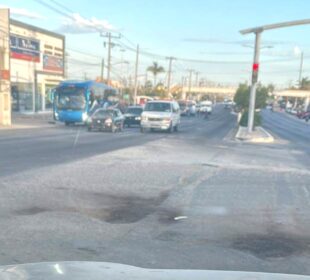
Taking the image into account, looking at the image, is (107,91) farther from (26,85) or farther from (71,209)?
(71,209)

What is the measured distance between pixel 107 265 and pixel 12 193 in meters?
6.05

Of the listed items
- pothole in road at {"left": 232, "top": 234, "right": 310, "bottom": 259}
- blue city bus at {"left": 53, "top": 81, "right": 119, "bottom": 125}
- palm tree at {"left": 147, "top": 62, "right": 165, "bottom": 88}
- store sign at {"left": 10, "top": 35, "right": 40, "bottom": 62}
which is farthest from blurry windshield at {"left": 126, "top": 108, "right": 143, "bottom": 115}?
palm tree at {"left": 147, "top": 62, "right": 165, "bottom": 88}

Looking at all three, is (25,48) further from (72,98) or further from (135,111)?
(135,111)

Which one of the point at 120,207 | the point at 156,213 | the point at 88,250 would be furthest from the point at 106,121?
the point at 88,250

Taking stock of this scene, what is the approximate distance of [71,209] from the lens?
8.02m

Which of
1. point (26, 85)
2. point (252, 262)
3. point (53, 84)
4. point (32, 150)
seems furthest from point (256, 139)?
point (53, 84)

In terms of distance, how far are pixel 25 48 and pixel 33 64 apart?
253cm

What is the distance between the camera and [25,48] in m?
51.4

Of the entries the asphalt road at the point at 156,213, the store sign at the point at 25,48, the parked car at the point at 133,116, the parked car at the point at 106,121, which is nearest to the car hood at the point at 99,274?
the asphalt road at the point at 156,213

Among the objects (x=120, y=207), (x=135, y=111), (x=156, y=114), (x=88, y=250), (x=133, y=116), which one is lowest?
(x=133, y=116)

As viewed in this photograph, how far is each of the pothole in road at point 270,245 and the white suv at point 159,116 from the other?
25.6 metres

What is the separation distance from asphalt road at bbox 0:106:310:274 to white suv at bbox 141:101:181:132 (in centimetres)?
1729

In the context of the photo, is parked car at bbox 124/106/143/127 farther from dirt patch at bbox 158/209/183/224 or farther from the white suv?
dirt patch at bbox 158/209/183/224

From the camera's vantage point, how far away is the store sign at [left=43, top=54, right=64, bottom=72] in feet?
184
